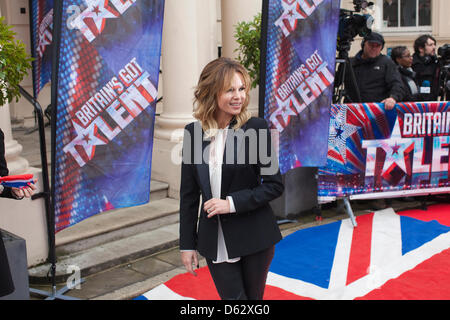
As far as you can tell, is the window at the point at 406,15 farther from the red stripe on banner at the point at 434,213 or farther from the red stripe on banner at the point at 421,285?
the red stripe on banner at the point at 421,285

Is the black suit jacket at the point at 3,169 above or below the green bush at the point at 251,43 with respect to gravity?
below

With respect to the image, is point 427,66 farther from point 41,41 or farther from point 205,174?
point 205,174

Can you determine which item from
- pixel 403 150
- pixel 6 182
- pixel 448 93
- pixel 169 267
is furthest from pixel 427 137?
pixel 6 182

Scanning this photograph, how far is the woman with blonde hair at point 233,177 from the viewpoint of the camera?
2725 mm

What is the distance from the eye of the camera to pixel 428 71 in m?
7.58

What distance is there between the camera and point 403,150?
6.45 meters

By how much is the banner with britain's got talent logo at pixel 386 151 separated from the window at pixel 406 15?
861cm

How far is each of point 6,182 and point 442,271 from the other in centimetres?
357

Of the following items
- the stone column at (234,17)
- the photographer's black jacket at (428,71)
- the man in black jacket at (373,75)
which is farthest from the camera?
the photographer's black jacket at (428,71)

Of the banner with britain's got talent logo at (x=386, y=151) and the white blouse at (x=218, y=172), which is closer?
the white blouse at (x=218, y=172)

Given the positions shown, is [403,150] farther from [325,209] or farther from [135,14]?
[135,14]

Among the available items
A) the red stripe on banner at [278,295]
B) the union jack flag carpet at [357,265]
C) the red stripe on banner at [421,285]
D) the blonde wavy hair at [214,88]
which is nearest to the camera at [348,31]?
the union jack flag carpet at [357,265]

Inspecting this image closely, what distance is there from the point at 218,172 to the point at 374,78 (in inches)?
177

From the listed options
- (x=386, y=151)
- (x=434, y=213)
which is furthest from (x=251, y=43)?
Answer: (x=434, y=213)
